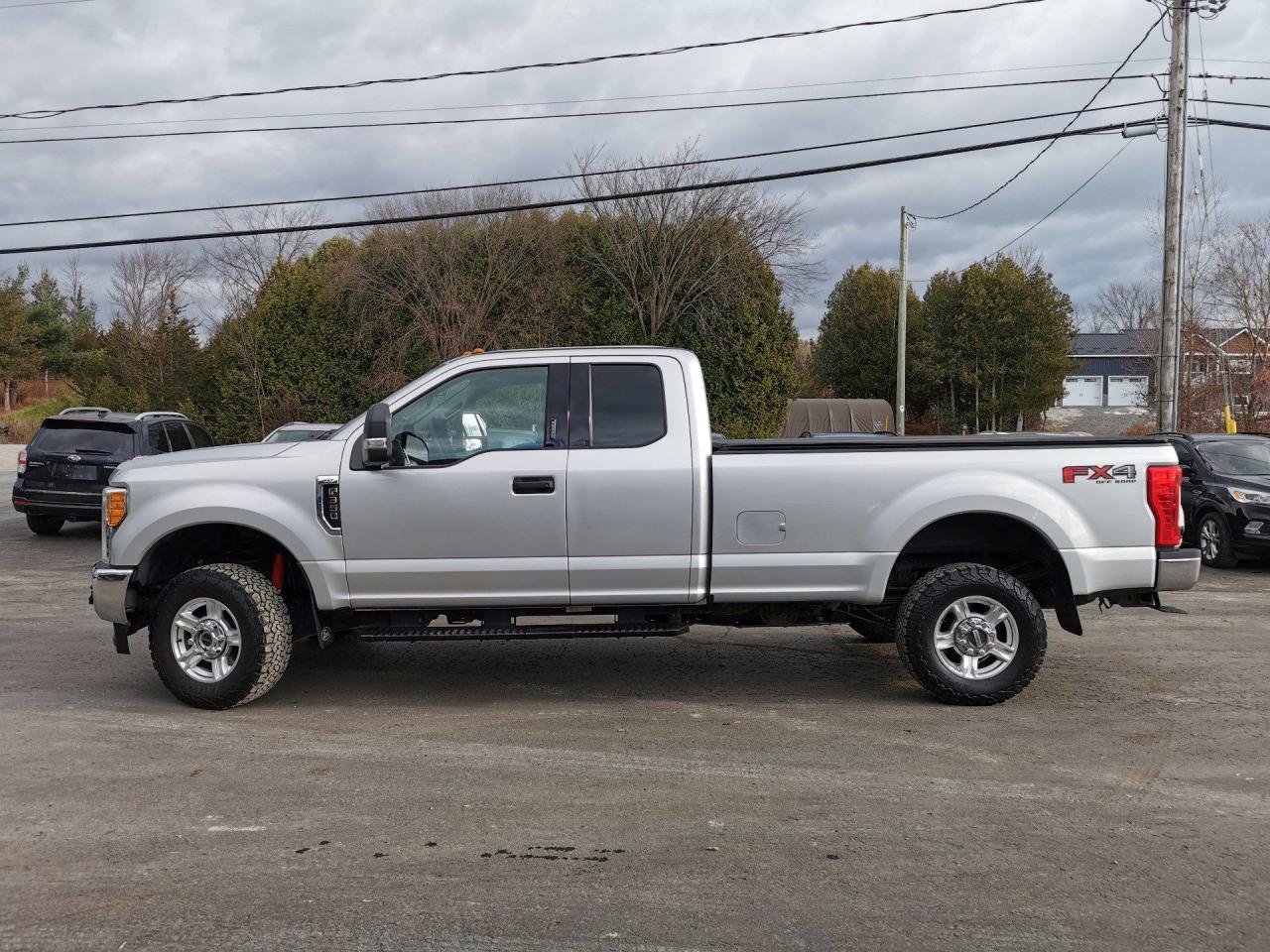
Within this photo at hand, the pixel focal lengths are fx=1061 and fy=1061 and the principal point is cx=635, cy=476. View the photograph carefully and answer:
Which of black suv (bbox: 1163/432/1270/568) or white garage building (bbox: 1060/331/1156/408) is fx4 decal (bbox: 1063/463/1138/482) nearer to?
black suv (bbox: 1163/432/1270/568)

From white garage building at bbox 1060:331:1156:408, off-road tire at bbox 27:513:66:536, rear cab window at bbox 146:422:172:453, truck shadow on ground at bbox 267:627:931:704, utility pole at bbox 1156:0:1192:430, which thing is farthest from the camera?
white garage building at bbox 1060:331:1156:408

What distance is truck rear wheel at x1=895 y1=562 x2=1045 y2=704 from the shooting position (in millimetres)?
6176

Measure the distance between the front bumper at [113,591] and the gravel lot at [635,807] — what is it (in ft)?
1.99

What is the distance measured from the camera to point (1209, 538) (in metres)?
12.6

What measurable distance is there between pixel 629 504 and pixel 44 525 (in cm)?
1299

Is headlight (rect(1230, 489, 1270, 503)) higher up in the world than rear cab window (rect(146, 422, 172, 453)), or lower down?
lower down

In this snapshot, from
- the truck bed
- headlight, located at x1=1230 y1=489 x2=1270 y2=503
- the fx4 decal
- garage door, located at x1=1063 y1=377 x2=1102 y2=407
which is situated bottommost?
headlight, located at x1=1230 y1=489 x2=1270 y2=503

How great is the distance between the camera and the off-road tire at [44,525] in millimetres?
15625

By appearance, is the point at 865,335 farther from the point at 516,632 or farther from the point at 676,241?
A: the point at 516,632

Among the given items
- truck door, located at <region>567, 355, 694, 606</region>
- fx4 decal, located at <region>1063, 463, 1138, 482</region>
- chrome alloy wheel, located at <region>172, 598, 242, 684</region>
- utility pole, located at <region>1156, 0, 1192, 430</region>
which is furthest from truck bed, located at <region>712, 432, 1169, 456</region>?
utility pole, located at <region>1156, 0, 1192, 430</region>

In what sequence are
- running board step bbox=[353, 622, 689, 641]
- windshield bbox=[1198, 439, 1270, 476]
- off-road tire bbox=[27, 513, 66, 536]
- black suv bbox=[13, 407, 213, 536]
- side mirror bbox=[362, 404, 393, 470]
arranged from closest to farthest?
side mirror bbox=[362, 404, 393, 470] < running board step bbox=[353, 622, 689, 641] < windshield bbox=[1198, 439, 1270, 476] < black suv bbox=[13, 407, 213, 536] < off-road tire bbox=[27, 513, 66, 536]

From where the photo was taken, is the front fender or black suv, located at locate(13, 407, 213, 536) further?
black suv, located at locate(13, 407, 213, 536)

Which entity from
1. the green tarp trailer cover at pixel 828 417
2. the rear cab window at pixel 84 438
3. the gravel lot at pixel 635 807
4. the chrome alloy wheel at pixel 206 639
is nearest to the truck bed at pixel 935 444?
the gravel lot at pixel 635 807

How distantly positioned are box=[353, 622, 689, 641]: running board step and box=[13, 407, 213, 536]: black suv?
963 cm
